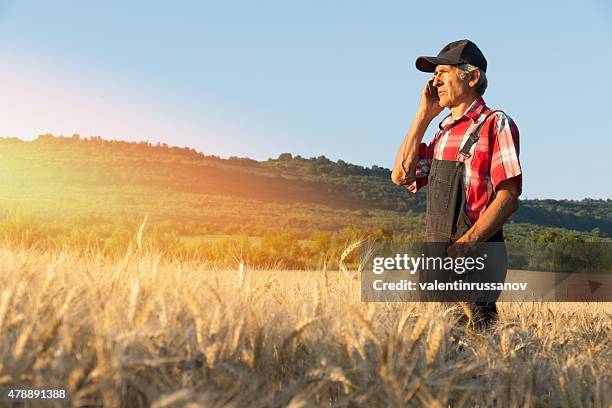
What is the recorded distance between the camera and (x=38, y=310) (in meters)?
2.50

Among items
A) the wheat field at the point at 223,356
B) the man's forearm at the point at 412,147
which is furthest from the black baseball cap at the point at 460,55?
the wheat field at the point at 223,356

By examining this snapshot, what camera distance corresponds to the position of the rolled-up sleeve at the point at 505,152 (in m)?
4.02

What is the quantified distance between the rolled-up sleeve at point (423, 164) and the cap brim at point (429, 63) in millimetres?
516

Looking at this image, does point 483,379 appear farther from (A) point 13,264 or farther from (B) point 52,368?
(A) point 13,264

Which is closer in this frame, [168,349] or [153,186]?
[168,349]

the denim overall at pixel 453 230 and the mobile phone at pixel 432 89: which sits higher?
the mobile phone at pixel 432 89

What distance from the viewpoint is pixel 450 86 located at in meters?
4.46

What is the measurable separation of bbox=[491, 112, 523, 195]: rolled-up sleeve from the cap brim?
0.54 meters

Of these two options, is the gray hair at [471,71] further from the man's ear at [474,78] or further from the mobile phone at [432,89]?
the mobile phone at [432,89]

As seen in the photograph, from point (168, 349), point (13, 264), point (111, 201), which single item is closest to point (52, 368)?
point (168, 349)

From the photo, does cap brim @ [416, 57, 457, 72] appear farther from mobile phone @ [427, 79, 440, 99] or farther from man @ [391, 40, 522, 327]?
mobile phone @ [427, 79, 440, 99]

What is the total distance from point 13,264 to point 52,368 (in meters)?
1.84

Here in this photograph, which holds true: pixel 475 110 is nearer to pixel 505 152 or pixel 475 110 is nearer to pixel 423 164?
pixel 505 152

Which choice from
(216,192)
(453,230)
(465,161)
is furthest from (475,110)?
(216,192)
